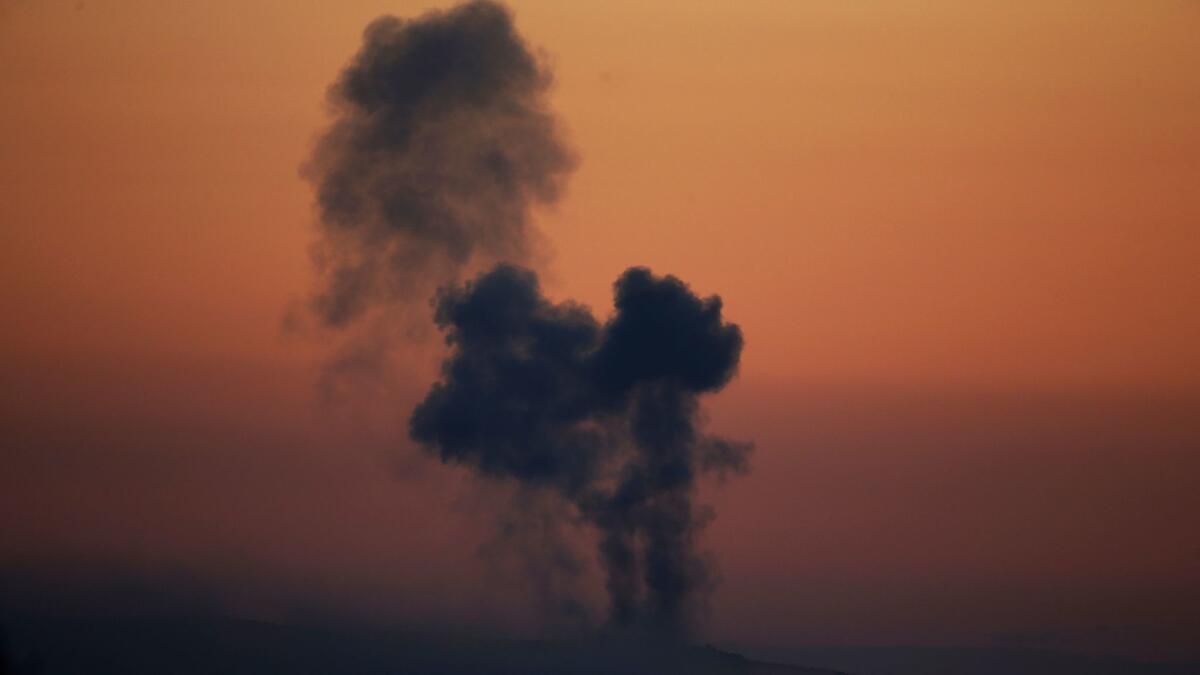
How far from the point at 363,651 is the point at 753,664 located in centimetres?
3326

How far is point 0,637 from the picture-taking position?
30.2 meters

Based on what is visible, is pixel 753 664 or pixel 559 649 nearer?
pixel 559 649

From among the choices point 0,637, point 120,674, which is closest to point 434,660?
point 120,674

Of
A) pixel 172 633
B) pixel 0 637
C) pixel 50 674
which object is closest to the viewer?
pixel 0 637

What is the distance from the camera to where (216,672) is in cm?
13300

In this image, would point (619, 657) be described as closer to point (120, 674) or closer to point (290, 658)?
point (290, 658)

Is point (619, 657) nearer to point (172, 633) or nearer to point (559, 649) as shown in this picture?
point (559, 649)

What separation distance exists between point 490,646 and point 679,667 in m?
30.9

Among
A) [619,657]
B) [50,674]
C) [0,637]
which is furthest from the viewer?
[50,674]

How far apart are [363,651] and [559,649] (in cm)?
2845

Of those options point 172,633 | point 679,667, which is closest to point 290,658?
point 172,633

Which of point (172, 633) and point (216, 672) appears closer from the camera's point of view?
point (216, 672)

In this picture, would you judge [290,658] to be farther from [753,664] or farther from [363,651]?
[753,664]

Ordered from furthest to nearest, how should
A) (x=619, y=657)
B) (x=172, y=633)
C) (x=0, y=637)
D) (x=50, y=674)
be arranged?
(x=172, y=633) → (x=50, y=674) → (x=619, y=657) → (x=0, y=637)
